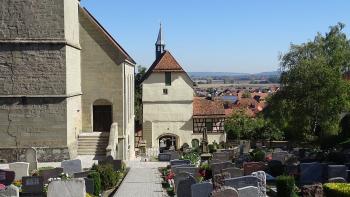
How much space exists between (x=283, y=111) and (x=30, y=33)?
72.3 feet

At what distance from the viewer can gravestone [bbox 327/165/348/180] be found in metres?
23.8

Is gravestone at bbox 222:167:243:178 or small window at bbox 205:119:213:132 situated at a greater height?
small window at bbox 205:119:213:132

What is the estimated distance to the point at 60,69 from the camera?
103 feet

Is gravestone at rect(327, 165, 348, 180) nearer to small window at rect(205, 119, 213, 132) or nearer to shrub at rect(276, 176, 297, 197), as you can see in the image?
shrub at rect(276, 176, 297, 197)

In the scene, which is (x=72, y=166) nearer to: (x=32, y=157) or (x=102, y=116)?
(x=32, y=157)

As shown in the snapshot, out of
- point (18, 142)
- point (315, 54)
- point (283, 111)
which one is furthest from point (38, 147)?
point (315, 54)

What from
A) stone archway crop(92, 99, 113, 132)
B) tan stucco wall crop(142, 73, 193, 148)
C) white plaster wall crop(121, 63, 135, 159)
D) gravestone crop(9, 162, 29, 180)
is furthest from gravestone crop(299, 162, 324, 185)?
tan stucco wall crop(142, 73, 193, 148)

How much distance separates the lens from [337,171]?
23.8m

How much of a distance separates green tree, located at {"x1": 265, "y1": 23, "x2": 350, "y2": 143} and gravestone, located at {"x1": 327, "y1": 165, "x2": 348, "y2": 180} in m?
20.0

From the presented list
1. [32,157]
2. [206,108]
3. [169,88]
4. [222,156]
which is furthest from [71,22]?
[206,108]

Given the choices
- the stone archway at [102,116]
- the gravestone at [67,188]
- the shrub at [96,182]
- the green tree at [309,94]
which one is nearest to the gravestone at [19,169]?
the shrub at [96,182]

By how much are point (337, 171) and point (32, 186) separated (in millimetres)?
12326

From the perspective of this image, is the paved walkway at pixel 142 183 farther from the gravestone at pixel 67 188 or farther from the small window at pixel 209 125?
the small window at pixel 209 125

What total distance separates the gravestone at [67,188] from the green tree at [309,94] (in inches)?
1097
